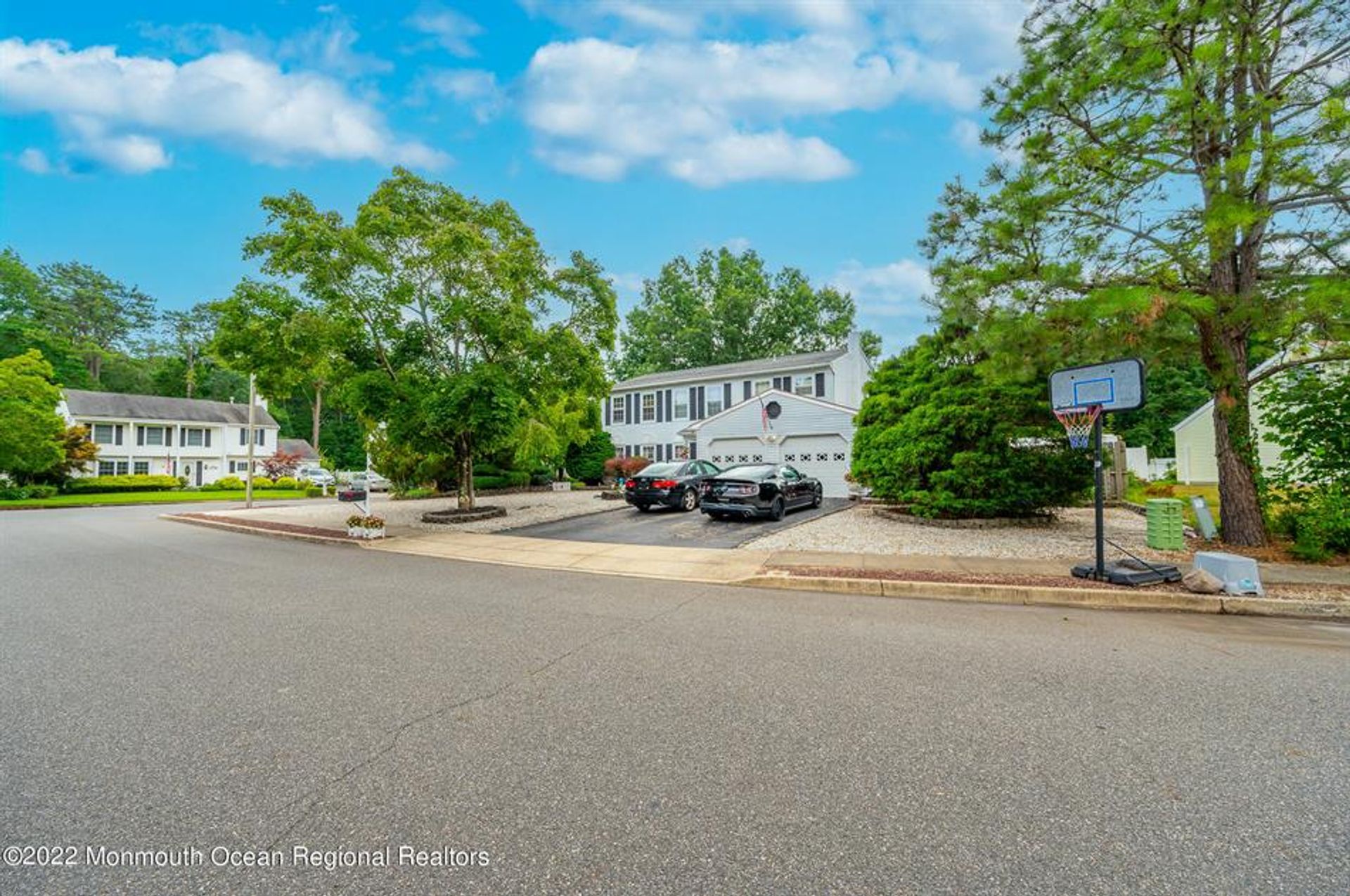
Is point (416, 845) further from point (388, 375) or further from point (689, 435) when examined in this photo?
point (689, 435)

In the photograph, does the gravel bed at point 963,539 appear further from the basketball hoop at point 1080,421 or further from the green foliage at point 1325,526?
the basketball hoop at point 1080,421

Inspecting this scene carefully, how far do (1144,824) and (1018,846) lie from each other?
645 mm

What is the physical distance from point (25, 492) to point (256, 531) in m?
23.2

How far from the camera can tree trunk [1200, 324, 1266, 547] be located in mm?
8938

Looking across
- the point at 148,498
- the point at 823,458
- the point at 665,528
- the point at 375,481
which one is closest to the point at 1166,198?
the point at 665,528

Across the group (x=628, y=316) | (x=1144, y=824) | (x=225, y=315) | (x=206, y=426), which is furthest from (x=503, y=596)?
(x=206, y=426)

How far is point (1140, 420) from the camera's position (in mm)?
38031

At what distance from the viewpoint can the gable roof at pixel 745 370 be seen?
27109 millimetres

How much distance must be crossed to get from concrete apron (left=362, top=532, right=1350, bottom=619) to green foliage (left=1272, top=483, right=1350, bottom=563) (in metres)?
2.89

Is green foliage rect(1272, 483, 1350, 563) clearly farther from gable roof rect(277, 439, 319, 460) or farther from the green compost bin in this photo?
gable roof rect(277, 439, 319, 460)

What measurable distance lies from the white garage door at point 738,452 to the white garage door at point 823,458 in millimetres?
679

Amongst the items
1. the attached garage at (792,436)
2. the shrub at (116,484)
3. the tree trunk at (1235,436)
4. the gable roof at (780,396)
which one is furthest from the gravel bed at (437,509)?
the shrub at (116,484)

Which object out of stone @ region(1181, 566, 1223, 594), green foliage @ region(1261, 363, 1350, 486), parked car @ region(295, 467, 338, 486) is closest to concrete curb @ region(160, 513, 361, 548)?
stone @ region(1181, 566, 1223, 594)

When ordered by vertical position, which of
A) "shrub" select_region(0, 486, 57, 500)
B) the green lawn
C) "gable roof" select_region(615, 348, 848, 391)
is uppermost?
"gable roof" select_region(615, 348, 848, 391)
